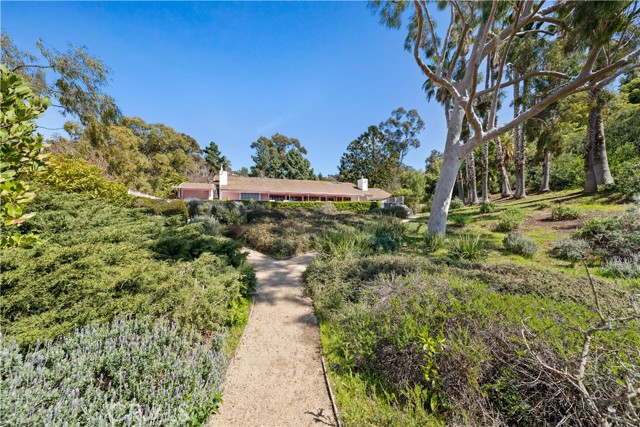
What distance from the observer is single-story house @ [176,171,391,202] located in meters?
28.7

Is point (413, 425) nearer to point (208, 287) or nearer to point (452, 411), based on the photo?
point (452, 411)

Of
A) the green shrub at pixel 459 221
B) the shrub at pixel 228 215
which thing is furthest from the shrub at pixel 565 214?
the shrub at pixel 228 215

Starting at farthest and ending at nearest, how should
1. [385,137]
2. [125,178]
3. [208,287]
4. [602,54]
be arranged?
1. [385,137]
2. [125,178]
3. [602,54]
4. [208,287]

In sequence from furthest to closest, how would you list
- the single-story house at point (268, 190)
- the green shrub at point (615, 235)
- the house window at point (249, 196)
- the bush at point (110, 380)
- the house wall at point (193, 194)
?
the house wall at point (193, 194)
the house window at point (249, 196)
the single-story house at point (268, 190)
the green shrub at point (615, 235)
the bush at point (110, 380)

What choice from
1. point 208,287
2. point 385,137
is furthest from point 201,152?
point 208,287

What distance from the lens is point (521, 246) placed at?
672 cm

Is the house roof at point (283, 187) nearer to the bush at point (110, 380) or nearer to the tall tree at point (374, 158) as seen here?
the tall tree at point (374, 158)

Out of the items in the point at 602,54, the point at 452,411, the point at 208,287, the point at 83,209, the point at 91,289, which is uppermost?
the point at 602,54

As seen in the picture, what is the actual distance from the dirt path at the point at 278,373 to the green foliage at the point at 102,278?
610 mm

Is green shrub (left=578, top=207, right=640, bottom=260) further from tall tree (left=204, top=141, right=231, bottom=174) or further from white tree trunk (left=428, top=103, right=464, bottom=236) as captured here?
tall tree (left=204, top=141, right=231, bottom=174)

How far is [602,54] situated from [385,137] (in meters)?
35.8

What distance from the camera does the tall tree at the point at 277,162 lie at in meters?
48.2

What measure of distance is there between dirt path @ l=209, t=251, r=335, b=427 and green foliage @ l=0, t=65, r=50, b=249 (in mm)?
2504

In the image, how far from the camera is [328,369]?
112 inches
